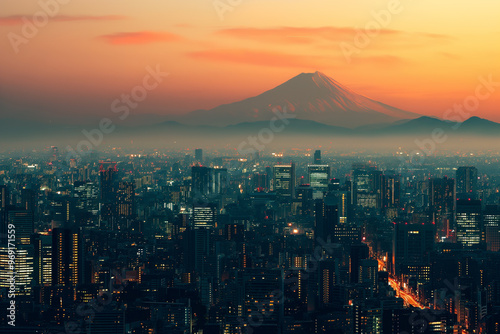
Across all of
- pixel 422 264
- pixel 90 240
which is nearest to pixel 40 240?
pixel 90 240

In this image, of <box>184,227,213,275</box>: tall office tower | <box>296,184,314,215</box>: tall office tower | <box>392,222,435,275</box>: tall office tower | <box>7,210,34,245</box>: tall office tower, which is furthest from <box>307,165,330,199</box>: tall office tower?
<box>7,210,34,245</box>: tall office tower

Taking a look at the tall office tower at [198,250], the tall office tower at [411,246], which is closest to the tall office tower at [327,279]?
the tall office tower at [411,246]

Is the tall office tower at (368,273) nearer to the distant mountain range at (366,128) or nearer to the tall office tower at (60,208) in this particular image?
the tall office tower at (60,208)

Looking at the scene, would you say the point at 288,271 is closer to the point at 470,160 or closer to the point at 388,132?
the point at 470,160

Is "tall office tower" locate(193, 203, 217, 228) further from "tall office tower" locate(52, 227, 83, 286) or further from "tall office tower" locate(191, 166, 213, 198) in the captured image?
"tall office tower" locate(52, 227, 83, 286)

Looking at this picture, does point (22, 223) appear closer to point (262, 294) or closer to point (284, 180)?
point (262, 294)
